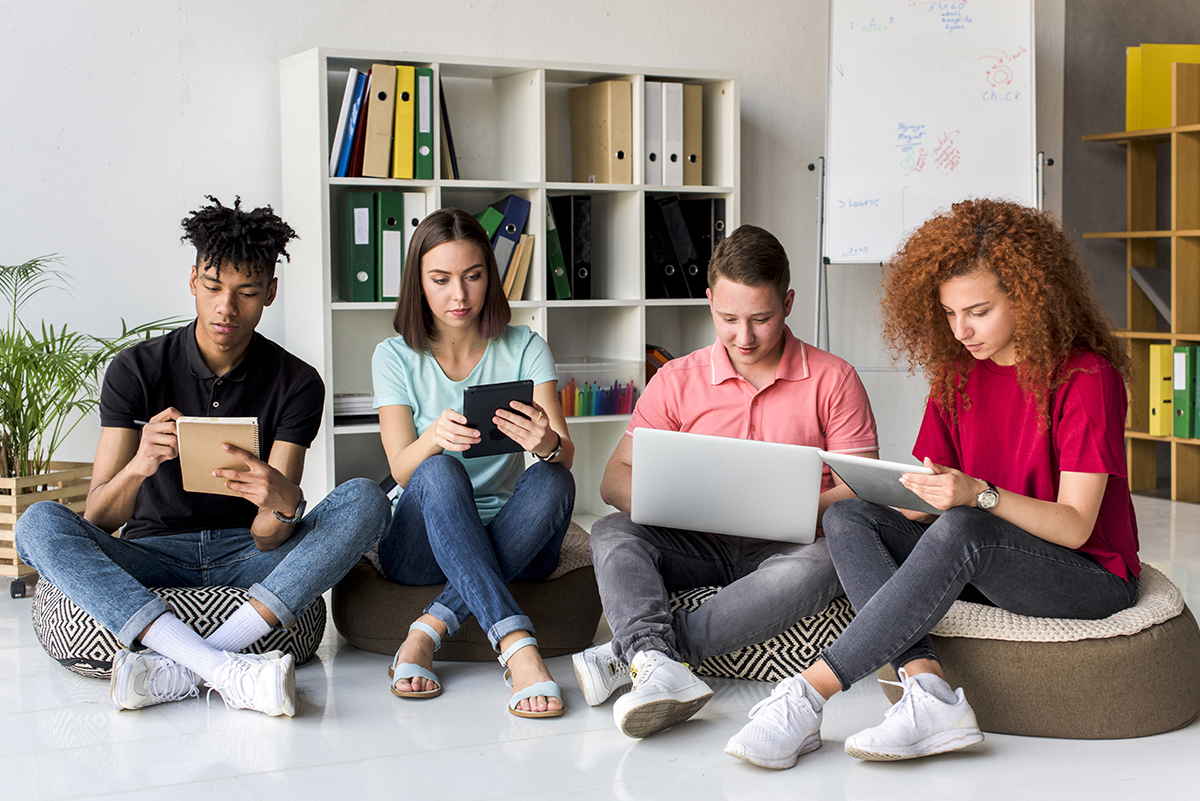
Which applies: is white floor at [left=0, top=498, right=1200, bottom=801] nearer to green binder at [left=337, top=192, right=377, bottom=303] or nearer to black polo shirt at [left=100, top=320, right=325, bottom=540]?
black polo shirt at [left=100, top=320, right=325, bottom=540]

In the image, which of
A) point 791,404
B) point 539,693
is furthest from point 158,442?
point 791,404

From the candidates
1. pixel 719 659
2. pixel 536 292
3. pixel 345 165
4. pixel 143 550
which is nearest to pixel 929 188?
pixel 536 292

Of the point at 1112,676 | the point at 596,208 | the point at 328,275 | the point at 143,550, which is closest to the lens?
the point at 1112,676

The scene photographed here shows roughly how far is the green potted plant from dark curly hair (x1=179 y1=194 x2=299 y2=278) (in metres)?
0.89

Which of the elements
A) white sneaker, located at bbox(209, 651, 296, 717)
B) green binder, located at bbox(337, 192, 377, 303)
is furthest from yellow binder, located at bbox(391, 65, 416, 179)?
white sneaker, located at bbox(209, 651, 296, 717)

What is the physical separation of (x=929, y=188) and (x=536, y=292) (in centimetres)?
131

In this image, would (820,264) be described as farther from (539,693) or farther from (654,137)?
(539,693)

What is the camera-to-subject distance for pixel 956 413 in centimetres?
200

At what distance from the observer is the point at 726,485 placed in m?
1.96

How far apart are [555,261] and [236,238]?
1.55m

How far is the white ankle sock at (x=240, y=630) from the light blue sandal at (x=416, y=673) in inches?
9.6

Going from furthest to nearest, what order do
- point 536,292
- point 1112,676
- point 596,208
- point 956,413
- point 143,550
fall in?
point 596,208, point 536,292, point 143,550, point 956,413, point 1112,676

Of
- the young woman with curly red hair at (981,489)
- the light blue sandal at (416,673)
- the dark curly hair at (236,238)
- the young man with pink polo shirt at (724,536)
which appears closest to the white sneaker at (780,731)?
the young woman with curly red hair at (981,489)

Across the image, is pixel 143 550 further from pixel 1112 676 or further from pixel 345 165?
pixel 1112 676
